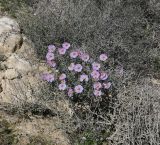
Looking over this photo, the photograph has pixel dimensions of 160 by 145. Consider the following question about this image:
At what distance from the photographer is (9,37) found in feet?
17.0

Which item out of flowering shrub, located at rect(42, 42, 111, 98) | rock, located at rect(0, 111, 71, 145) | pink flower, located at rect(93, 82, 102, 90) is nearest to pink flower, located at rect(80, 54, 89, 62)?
flowering shrub, located at rect(42, 42, 111, 98)

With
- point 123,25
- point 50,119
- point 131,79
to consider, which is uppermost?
point 123,25

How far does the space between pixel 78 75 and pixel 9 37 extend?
1167 mm

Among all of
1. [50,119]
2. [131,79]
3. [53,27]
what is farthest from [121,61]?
[50,119]

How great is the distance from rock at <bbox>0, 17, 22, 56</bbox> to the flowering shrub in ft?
2.53

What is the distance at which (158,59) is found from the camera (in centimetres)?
538

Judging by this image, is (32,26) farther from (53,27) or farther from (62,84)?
(62,84)

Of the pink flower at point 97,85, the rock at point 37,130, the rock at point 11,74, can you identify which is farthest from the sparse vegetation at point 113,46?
the rock at point 11,74

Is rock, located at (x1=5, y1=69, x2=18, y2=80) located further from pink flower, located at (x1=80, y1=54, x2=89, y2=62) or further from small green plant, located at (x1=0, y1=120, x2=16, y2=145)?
pink flower, located at (x1=80, y1=54, x2=89, y2=62)

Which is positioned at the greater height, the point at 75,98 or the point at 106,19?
the point at 106,19

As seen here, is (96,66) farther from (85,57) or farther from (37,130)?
(37,130)

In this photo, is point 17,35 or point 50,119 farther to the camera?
point 17,35

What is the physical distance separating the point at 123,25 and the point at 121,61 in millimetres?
462

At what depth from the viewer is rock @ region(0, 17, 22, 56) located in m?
5.12
